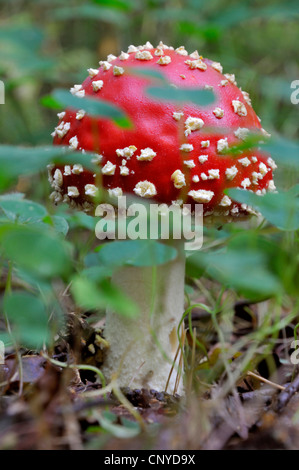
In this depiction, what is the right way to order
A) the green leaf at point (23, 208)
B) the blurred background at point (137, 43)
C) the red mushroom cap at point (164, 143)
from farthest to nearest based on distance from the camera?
the blurred background at point (137, 43) → the red mushroom cap at point (164, 143) → the green leaf at point (23, 208)

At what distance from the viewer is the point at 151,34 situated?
5938 millimetres

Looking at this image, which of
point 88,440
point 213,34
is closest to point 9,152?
point 88,440

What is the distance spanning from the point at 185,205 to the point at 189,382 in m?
0.59

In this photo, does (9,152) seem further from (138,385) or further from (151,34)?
(151,34)

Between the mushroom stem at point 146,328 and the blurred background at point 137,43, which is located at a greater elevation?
the blurred background at point 137,43

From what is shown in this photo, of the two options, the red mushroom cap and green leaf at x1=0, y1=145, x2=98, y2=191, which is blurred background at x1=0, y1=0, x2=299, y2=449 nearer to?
green leaf at x1=0, y1=145, x2=98, y2=191

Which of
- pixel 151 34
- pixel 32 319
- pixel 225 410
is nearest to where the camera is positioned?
pixel 32 319

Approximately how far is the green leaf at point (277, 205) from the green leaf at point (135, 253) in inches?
11.2

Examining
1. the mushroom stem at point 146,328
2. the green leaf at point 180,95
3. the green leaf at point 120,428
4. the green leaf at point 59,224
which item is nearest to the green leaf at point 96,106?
the green leaf at point 180,95

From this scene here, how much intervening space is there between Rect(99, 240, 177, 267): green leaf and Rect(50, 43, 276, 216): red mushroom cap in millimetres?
408

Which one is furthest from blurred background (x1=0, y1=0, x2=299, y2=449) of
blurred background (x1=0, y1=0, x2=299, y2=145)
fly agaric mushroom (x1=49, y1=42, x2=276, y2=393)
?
blurred background (x1=0, y1=0, x2=299, y2=145)

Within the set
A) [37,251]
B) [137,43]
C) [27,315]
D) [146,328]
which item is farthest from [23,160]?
[137,43]

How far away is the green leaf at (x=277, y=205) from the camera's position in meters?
1.34

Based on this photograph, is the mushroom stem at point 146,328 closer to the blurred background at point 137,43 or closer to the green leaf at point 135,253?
the green leaf at point 135,253
